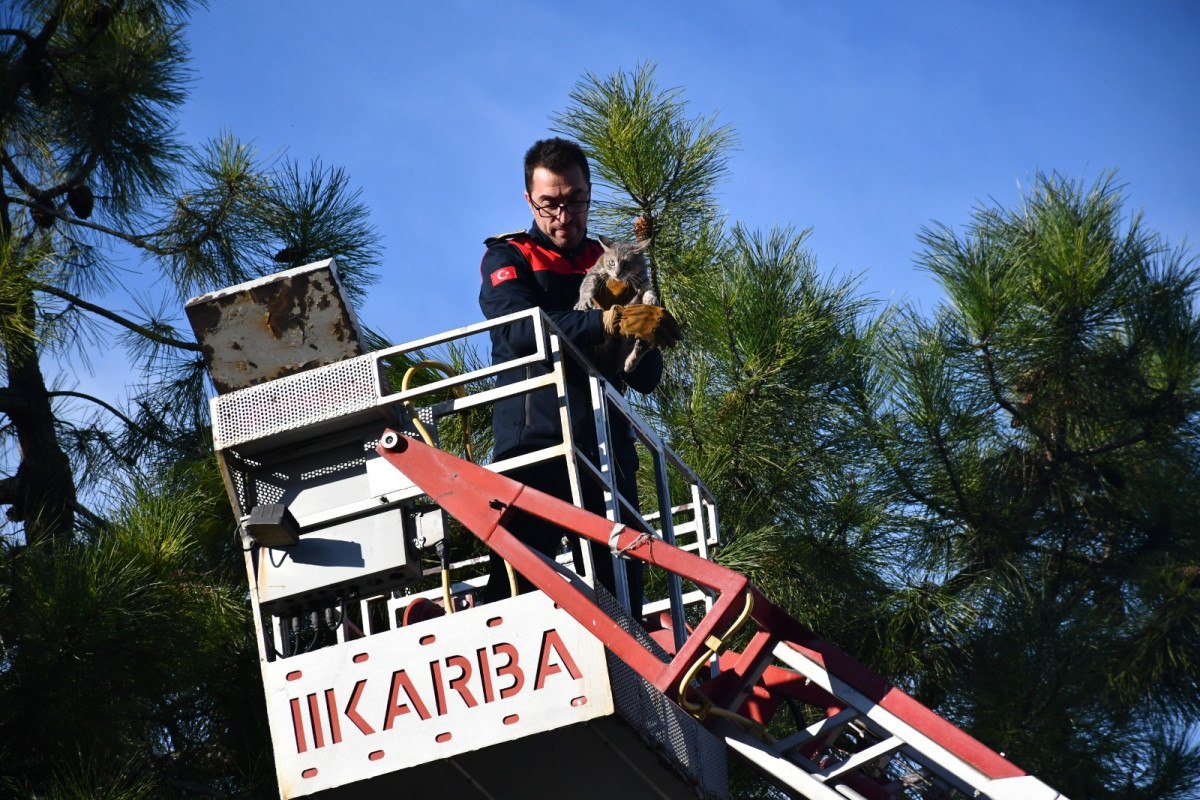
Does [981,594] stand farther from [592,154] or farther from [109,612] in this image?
[109,612]

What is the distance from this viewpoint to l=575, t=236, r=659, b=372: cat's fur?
459cm

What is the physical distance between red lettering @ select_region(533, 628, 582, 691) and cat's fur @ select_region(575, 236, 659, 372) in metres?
0.91

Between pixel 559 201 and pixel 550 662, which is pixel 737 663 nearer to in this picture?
pixel 550 662

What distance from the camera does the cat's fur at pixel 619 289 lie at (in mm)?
4586

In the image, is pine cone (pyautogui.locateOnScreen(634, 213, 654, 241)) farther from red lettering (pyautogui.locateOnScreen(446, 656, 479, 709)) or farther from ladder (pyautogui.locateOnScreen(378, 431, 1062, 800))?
red lettering (pyautogui.locateOnScreen(446, 656, 479, 709))

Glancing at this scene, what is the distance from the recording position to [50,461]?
23.9 feet

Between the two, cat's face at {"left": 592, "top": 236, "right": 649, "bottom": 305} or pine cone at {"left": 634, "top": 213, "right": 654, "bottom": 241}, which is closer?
cat's face at {"left": 592, "top": 236, "right": 649, "bottom": 305}

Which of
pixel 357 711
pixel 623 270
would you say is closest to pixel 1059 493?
pixel 623 270

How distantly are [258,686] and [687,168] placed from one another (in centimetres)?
297

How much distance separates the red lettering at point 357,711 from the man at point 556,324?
2.02 ft

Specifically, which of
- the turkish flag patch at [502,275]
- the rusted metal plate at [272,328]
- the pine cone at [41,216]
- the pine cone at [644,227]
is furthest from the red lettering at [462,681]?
the pine cone at [41,216]

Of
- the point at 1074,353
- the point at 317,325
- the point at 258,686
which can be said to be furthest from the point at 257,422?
the point at 1074,353

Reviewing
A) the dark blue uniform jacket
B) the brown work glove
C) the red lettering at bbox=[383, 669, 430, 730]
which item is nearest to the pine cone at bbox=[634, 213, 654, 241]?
the dark blue uniform jacket

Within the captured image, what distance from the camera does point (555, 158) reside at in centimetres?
484
